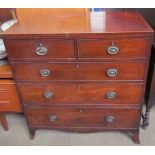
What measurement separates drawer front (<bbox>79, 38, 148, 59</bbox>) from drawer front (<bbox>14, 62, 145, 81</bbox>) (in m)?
0.06

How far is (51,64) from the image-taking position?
1150mm

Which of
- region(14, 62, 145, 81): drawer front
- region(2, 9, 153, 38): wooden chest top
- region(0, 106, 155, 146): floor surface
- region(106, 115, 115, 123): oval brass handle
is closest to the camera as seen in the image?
region(2, 9, 153, 38): wooden chest top

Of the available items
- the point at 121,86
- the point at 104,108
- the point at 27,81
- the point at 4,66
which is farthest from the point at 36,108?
the point at 121,86

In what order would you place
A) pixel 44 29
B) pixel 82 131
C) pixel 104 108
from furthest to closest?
pixel 82 131 < pixel 104 108 < pixel 44 29

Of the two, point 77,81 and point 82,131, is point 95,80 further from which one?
point 82,131

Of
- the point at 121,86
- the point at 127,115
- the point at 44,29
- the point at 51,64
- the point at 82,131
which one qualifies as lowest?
the point at 82,131

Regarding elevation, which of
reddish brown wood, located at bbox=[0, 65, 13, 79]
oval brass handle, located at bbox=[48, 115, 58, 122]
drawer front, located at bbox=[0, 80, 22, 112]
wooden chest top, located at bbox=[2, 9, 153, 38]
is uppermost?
wooden chest top, located at bbox=[2, 9, 153, 38]

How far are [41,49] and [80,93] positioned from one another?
376mm

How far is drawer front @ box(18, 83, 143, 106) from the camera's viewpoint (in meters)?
1.22

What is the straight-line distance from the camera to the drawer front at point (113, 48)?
104 centimetres

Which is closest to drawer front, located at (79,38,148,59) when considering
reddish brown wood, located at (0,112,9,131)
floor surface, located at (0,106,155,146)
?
floor surface, located at (0,106,155,146)

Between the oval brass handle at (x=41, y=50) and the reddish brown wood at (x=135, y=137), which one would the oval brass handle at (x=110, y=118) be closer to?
the reddish brown wood at (x=135, y=137)

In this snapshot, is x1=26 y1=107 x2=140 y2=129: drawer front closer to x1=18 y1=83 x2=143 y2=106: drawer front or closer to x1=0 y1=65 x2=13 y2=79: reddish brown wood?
x1=18 y1=83 x2=143 y2=106: drawer front

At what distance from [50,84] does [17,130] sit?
26.5 inches
